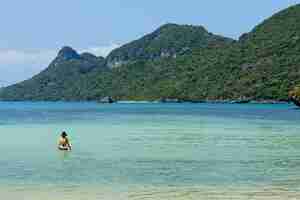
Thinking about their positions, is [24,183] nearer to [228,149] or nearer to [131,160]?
[131,160]

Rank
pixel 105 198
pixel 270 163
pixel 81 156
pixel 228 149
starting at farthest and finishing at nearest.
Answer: pixel 228 149, pixel 81 156, pixel 270 163, pixel 105 198

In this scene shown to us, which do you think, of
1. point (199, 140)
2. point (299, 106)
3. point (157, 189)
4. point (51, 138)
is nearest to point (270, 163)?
point (157, 189)

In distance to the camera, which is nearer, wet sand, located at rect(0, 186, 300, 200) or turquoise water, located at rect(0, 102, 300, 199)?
wet sand, located at rect(0, 186, 300, 200)

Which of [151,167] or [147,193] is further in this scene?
[151,167]

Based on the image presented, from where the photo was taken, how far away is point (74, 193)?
26.5 metres

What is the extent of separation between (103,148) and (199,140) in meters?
11.1

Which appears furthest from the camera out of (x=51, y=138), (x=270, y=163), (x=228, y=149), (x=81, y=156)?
(x=51, y=138)

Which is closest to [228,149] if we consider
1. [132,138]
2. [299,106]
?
[132,138]

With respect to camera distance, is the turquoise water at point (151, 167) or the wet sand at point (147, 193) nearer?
the wet sand at point (147, 193)

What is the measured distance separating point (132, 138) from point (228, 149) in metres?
14.9

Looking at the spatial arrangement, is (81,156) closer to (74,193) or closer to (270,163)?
(270,163)

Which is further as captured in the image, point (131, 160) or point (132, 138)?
point (132, 138)

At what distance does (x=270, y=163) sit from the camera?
36.8 meters

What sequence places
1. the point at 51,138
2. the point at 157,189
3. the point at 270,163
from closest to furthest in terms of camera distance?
the point at 157,189
the point at 270,163
the point at 51,138
